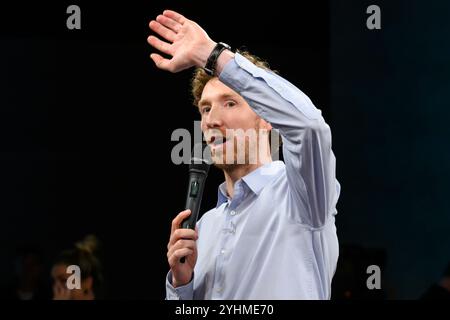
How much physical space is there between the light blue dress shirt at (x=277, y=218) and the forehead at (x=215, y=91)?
0.61 ft

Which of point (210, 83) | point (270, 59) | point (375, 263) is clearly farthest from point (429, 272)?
point (210, 83)

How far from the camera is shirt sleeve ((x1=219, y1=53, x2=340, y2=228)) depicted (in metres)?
1.26

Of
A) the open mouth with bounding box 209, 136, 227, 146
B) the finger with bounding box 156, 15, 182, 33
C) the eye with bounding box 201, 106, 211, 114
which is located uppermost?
the finger with bounding box 156, 15, 182, 33

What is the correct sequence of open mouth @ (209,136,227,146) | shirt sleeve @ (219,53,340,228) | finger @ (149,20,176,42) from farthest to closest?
open mouth @ (209,136,227,146) → finger @ (149,20,176,42) → shirt sleeve @ (219,53,340,228)

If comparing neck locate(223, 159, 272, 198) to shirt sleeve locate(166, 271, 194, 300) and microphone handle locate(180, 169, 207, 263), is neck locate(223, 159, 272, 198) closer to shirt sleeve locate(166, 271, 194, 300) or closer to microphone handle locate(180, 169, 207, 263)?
microphone handle locate(180, 169, 207, 263)

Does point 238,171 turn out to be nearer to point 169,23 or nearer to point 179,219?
point 179,219

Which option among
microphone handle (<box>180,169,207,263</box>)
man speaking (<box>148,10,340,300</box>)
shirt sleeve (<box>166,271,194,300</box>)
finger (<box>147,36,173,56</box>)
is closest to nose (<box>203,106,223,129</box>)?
man speaking (<box>148,10,340,300</box>)

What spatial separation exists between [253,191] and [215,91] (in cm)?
25

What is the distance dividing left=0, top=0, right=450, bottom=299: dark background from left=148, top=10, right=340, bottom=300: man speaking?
1.01 m

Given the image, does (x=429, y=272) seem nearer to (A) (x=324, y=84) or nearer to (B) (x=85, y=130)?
(A) (x=324, y=84)

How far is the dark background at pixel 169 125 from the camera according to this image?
2566mm

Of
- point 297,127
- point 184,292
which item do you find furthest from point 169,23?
point 184,292

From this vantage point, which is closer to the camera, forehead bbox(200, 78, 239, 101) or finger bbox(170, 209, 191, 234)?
finger bbox(170, 209, 191, 234)

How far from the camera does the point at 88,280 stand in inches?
97.0
